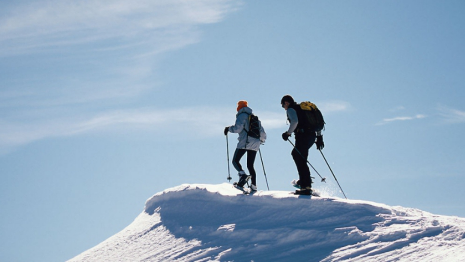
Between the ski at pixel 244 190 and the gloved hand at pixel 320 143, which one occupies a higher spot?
the gloved hand at pixel 320 143

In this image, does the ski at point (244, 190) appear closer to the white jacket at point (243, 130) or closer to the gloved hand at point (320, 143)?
the white jacket at point (243, 130)

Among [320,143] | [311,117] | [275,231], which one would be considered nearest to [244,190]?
[320,143]

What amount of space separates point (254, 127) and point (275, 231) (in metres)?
3.21

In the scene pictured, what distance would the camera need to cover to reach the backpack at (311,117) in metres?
11.8

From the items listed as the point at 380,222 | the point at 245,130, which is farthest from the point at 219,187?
the point at 380,222

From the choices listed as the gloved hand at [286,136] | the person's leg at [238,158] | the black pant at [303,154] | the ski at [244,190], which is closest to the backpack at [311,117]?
the black pant at [303,154]

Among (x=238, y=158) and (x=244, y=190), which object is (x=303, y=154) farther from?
(x=244, y=190)

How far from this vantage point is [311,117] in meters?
11.8

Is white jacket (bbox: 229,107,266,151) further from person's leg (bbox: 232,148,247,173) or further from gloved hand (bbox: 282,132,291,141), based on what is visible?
gloved hand (bbox: 282,132,291,141)

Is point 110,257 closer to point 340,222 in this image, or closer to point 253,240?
point 253,240

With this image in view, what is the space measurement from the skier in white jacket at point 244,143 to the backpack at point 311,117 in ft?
5.27

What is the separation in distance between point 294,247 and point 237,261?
3.97 feet

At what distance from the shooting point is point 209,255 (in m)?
10.6

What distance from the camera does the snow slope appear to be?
352 inches
